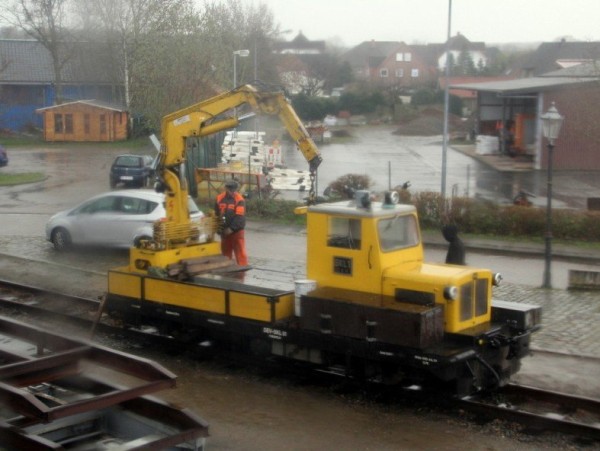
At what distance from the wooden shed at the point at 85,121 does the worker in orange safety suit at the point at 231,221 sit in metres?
40.2

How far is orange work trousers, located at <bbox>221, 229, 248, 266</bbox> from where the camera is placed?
51.8 ft

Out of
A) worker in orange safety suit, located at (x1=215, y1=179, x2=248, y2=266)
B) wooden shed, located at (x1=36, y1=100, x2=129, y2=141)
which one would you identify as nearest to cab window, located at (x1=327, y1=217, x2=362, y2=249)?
worker in orange safety suit, located at (x1=215, y1=179, x2=248, y2=266)

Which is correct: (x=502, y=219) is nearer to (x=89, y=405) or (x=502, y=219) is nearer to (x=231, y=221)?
(x=231, y=221)

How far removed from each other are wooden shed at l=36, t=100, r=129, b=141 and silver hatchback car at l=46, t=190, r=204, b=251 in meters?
34.0

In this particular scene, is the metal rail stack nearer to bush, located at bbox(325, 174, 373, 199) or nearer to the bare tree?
bush, located at bbox(325, 174, 373, 199)

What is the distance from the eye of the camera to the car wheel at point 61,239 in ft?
70.0

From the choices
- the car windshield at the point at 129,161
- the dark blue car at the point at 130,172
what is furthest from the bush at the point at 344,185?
the car windshield at the point at 129,161

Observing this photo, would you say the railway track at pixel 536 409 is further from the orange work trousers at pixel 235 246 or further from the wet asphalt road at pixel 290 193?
the wet asphalt road at pixel 290 193

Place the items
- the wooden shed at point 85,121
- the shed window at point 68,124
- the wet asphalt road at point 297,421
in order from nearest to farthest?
the wet asphalt road at point 297,421
the wooden shed at point 85,121
the shed window at point 68,124

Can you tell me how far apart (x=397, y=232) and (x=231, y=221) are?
4.51m

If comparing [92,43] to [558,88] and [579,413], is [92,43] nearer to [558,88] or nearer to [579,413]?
[558,88]

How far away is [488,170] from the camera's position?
42.1 m

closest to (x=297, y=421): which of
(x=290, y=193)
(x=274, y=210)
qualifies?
(x=274, y=210)

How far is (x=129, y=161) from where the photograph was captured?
3481 centimetres
